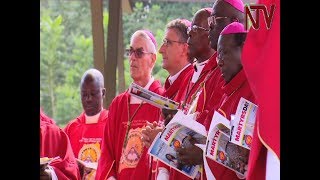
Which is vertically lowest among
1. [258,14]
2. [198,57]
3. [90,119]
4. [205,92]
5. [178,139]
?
[90,119]

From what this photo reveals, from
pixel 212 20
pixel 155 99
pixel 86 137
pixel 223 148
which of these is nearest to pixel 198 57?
pixel 155 99

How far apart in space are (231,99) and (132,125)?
7.59 feet

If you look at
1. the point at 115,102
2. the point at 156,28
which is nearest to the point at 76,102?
the point at 156,28

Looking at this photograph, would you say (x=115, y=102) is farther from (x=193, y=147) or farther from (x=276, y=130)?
(x=276, y=130)

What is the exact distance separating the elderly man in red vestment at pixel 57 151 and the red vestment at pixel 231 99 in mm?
1041

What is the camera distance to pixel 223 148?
180 inches

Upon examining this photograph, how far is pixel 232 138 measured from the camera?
175 inches

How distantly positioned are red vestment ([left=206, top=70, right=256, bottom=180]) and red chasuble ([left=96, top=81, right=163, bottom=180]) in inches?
80.9

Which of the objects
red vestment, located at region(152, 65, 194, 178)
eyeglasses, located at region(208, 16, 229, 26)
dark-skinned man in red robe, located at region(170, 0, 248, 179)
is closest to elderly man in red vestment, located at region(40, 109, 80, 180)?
dark-skinned man in red robe, located at region(170, 0, 248, 179)

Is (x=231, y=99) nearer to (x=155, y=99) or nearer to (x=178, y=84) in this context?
(x=155, y=99)

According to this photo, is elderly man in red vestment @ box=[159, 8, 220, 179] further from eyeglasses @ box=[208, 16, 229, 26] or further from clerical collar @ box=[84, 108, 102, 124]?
clerical collar @ box=[84, 108, 102, 124]

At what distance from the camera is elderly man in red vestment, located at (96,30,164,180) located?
6883 millimetres
